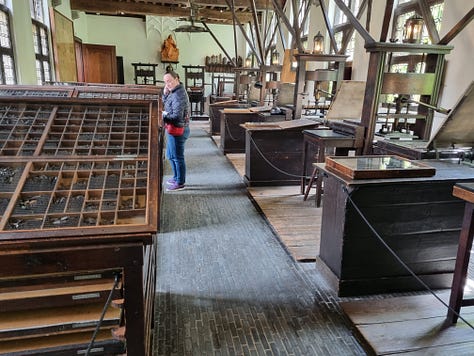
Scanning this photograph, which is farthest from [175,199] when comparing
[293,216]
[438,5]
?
[438,5]

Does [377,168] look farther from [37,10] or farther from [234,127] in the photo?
[37,10]

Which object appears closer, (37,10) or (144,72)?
(37,10)

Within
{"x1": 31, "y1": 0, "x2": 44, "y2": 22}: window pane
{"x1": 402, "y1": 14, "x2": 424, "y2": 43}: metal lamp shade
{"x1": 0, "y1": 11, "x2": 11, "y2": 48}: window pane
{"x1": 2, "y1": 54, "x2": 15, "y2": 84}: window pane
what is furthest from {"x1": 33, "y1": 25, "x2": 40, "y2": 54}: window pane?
{"x1": 402, "y1": 14, "x2": 424, "y2": 43}: metal lamp shade

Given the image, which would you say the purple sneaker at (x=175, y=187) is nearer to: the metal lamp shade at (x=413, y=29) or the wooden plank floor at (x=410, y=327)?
the wooden plank floor at (x=410, y=327)

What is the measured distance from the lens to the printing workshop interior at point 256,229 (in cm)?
125

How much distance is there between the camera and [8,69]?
17.2 feet

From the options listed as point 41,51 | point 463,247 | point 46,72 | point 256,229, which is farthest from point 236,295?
point 46,72

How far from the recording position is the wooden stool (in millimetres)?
1725

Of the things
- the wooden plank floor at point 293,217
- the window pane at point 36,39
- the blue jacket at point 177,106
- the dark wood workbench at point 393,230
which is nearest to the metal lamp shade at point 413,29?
the dark wood workbench at point 393,230

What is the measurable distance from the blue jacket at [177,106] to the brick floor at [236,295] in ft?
3.26

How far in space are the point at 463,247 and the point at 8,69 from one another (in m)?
5.89

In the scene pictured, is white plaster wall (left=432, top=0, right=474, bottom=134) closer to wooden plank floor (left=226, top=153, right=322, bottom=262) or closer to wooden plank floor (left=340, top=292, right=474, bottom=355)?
wooden plank floor (left=226, top=153, right=322, bottom=262)

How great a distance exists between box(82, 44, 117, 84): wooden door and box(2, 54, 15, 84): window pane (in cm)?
864

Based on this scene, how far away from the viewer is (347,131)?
11.2 feet
